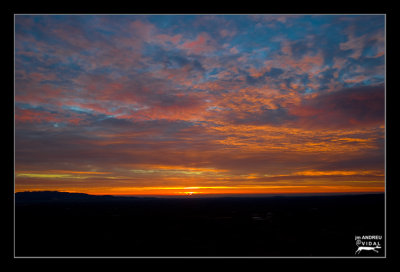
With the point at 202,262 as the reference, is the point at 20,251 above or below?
below

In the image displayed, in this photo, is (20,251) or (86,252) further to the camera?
(20,251)
